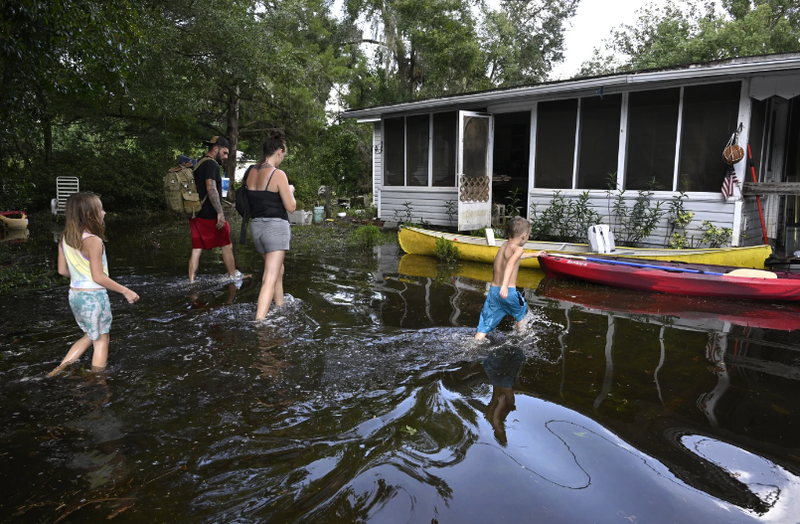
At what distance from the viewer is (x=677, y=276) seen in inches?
288

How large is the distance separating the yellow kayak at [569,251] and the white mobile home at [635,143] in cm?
149

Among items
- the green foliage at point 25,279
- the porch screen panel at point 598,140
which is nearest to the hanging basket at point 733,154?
the porch screen panel at point 598,140

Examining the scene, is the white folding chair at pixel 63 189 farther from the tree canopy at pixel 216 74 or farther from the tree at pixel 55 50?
the tree at pixel 55 50

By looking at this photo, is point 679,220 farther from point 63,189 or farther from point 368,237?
point 63,189

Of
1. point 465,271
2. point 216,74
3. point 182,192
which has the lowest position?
point 465,271

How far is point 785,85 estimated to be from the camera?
353 inches

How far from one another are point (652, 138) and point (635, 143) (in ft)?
1.05

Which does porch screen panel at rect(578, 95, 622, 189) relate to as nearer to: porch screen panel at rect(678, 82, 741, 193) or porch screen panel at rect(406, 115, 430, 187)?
Result: porch screen panel at rect(678, 82, 741, 193)

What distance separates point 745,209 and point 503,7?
90.1 ft

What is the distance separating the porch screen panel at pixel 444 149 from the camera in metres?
13.5

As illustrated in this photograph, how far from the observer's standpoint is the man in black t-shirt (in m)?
7.23

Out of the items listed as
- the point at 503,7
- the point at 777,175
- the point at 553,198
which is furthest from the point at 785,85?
the point at 503,7

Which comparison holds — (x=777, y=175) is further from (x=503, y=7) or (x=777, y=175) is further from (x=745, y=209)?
(x=503, y=7)

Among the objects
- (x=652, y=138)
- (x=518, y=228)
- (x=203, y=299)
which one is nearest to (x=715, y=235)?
(x=652, y=138)
